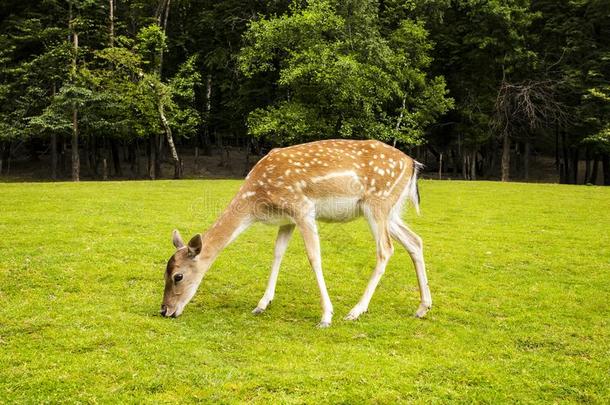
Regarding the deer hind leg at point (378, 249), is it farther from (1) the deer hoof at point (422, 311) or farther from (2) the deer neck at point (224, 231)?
(2) the deer neck at point (224, 231)

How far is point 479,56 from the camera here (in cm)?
3900

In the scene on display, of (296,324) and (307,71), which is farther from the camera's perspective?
(307,71)

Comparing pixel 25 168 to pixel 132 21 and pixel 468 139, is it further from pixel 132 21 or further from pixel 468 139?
pixel 468 139

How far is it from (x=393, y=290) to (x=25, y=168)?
4065cm

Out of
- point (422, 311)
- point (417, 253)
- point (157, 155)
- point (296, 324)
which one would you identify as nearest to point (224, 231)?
point (296, 324)

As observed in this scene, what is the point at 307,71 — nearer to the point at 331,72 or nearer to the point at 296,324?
the point at 331,72

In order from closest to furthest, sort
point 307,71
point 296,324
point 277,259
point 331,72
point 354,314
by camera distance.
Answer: point 296,324 → point 354,314 → point 277,259 → point 331,72 → point 307,71

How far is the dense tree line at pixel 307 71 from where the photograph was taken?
3259 cm

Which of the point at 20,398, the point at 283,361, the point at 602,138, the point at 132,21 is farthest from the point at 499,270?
the point at 132,21

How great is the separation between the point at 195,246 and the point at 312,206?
1505 mm

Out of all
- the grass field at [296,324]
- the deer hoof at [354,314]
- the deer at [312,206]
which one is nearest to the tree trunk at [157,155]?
the grass field at [296,324]

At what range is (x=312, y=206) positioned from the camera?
22.8 ft

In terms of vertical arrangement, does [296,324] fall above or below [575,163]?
below

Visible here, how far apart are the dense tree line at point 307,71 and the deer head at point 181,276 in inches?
1007
